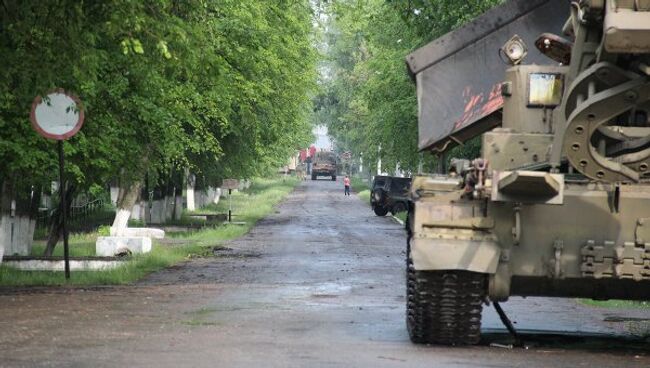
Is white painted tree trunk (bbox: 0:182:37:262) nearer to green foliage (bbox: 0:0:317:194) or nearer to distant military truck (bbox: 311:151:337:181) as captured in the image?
green foliage (bbox: 0:0:317:194)

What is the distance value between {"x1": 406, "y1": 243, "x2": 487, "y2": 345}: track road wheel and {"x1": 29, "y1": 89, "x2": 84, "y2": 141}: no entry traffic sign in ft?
22.9

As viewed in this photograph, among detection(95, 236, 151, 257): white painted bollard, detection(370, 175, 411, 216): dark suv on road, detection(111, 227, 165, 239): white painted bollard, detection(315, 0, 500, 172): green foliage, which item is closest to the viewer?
detection(315, 0, 500, 172): green foliage

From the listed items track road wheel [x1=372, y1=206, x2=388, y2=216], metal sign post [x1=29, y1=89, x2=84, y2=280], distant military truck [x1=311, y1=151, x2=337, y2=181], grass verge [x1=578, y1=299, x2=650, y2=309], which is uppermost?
distant military truck [x1=311, y1=151, x2=337, y2=181]

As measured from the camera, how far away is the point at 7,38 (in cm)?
1534

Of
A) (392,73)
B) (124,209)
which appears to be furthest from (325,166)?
(124,209)

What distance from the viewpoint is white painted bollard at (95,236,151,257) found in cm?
2695

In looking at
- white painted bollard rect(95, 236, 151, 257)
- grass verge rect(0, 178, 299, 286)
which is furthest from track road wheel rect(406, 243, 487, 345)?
white painted bollard rect(95, 236, 151, 257)

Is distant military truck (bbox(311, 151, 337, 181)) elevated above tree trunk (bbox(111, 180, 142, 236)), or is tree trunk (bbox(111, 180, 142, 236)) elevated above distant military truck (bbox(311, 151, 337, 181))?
distant military truck (bbox(311, 151, 337, 181))

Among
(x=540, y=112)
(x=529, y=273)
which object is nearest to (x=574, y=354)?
(x=529, y=273)

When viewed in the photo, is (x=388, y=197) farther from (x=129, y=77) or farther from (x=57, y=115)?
(x=57, y=115)

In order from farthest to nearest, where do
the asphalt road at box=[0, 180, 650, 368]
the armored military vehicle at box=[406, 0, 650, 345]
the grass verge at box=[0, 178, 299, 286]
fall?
the grass verge at box=[0, 178, 299, 286] < the armored military vehicle at box=[406, 0, 650, 345] < the asphalt road at box=[0, 180, 650, 368]

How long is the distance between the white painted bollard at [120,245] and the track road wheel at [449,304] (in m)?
16.6

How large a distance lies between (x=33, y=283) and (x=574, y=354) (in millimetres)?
10378

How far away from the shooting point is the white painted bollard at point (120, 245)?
2695 cm
